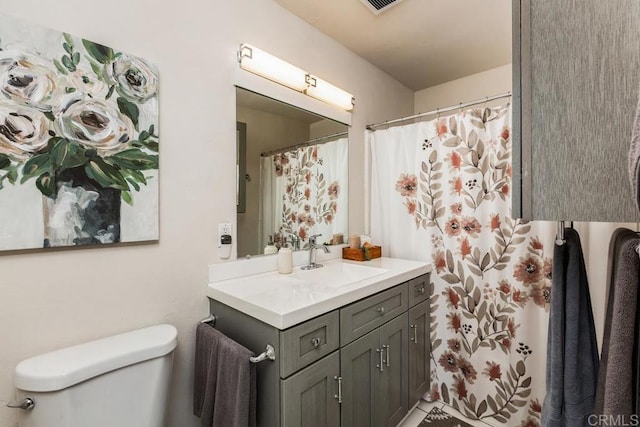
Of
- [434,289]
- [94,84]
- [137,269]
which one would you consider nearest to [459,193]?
[434,289]

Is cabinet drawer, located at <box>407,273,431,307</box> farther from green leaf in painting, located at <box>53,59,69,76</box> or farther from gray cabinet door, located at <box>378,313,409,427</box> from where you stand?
green leaf in painting, located at <box>53,59,69,76</box>

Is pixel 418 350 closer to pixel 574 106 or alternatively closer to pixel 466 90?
pixel 574 106

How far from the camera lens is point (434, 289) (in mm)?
1916

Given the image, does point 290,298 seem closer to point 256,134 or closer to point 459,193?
point 256,134

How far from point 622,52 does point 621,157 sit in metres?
0.16

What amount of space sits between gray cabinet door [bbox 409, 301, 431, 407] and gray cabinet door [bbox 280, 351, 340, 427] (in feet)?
2.23

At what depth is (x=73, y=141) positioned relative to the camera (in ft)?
3.29

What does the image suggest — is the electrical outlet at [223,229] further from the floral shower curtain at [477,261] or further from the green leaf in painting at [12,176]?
the floral shower curtain at [477,261]

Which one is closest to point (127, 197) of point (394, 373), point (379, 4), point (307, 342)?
point (307, 342)

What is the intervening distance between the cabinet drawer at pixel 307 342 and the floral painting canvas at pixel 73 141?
2.29ft

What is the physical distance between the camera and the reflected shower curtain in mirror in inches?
66.2

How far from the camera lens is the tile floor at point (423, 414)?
1.71 meters

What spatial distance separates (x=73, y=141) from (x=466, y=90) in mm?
2768

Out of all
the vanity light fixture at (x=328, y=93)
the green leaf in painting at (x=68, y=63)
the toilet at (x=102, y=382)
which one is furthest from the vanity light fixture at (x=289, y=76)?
the toilet at (x=102, y=382)
